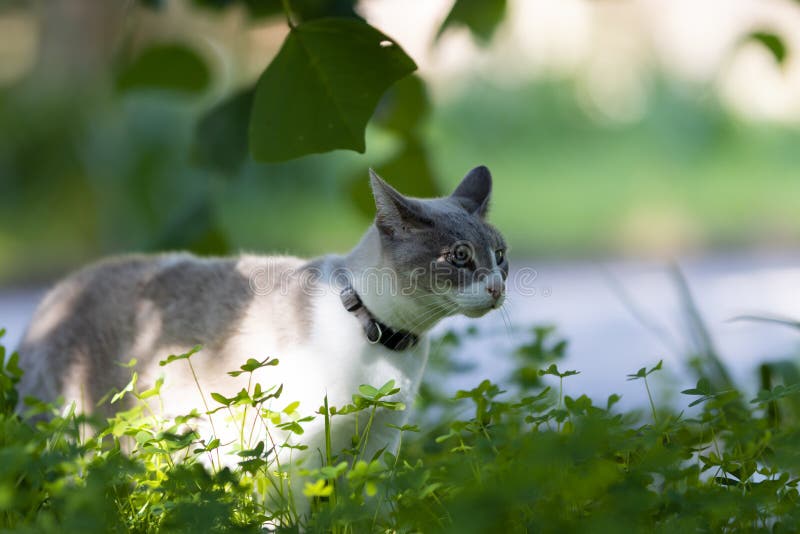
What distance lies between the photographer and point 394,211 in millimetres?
1268

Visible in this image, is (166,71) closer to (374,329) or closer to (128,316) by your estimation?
(128,316)

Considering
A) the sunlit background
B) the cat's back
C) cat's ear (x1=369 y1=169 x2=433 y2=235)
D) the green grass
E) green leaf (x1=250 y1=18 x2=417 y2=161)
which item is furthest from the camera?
the sunlit background

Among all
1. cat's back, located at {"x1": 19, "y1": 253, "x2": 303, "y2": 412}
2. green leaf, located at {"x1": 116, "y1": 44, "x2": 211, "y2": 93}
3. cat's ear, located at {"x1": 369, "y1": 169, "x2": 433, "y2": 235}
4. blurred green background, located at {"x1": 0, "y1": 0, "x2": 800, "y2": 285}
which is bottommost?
blurred green background, located at {"x1": 0, "y1": 0, "x2": 800, "y2": 285}

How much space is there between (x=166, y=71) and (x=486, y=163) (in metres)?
2.56

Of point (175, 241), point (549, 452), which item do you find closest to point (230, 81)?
point (175, 241)

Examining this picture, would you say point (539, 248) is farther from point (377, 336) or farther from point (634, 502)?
A: point (634, 502)

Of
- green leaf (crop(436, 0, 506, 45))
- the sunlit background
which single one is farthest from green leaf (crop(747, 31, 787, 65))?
the sunlit background

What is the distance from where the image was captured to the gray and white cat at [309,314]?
1253mm

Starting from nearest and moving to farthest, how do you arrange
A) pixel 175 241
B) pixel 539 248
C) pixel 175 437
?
1. pixel 175 437
2. pixel 175 241
3. pixel 539 248

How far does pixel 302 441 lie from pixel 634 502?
50 centimetres

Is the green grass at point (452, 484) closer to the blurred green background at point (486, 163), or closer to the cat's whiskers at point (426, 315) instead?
the cat's whiskers at point (426, 315)

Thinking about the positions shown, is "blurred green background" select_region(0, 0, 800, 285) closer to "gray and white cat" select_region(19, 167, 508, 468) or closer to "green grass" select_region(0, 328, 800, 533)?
"gray and white cat" select_region(19, 167, 508, 468)

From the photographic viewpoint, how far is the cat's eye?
127 cm

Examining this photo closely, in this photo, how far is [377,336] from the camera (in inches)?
49.3
